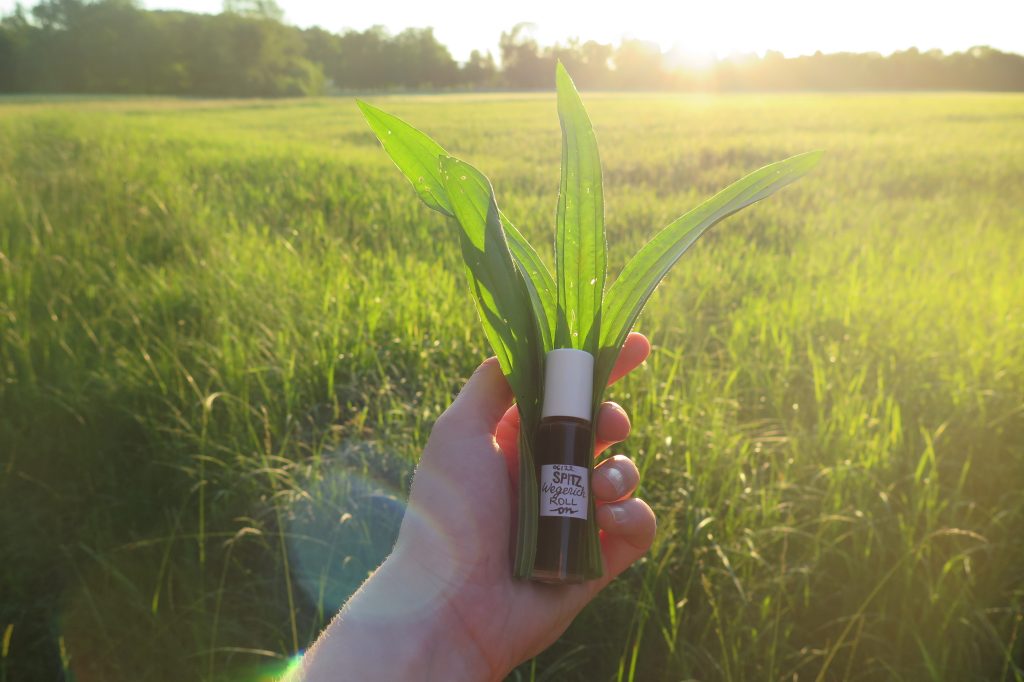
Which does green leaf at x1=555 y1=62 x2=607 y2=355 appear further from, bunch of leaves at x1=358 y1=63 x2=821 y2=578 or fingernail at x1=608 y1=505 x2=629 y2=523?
fingernail at x1=608 y1=505 x2=629 y2=523

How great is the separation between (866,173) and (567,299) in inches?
196

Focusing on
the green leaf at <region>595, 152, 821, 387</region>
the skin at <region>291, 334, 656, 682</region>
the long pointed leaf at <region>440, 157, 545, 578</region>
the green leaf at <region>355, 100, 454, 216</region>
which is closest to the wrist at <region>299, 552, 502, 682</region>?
the skin at <region>291, 334, 656, 682</region>

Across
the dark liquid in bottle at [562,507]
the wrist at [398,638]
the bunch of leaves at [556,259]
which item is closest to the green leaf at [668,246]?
the bunch of leaves at [556,259]

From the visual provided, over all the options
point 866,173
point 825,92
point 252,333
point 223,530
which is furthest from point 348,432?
point 825,92

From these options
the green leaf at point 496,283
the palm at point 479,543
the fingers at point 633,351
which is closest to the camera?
the green leaf at point 496,283

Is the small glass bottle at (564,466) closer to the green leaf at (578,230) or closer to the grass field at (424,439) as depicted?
the green leaf at (578,230)

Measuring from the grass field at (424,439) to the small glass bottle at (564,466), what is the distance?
1.34 feet

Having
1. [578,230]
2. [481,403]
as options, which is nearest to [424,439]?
[481,403]

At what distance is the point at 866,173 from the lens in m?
5.07

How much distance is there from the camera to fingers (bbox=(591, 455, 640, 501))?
0.92m

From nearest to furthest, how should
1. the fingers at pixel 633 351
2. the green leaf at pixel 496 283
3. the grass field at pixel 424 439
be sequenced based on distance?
the green leaf at pixel 496 283, the fingers at pixel 633 351, the grass field at pixel 424 439

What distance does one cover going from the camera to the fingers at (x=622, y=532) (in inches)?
37.2

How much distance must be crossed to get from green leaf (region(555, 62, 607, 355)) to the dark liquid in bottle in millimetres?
118

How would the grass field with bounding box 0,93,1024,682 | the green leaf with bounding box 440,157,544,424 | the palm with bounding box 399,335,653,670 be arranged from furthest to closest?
the grass field with bounding box 0,93,1024,682
the palm with bounding box 399,335,653,670
the green leaf with bounding box 440,157,544,424
